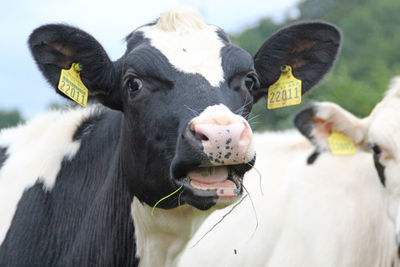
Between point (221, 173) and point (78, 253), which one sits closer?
point (221, 173)

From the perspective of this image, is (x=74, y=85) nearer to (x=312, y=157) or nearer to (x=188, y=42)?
(x=188, y=42)

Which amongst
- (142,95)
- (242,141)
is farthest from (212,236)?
(242,141)

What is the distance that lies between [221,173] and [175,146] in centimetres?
35

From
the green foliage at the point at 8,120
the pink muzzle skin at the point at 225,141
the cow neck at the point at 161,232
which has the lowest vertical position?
the green foliage at the point at 8,120

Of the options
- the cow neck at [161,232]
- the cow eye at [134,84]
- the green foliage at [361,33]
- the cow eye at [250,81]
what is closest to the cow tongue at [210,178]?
the cow neck at [161,232]

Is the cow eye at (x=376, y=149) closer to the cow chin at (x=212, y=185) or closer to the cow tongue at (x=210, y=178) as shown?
the cow chin at (x=212, y=185)

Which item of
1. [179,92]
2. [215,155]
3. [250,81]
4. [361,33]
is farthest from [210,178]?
[361,33]

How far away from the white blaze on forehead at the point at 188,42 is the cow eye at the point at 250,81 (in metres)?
0.28

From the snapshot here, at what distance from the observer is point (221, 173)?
3980 mm

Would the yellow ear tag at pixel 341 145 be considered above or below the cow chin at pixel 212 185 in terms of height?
below

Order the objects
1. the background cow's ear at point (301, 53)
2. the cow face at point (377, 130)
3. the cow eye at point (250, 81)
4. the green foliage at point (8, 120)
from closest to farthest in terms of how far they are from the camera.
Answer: the cow eye at point (250, 81)
the background cow's ear at point (301, 53)
the cow face at point (377, 130)
the green foliage at point (8, 120)

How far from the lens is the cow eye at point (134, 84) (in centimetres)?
442

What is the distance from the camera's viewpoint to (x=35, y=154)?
16.6ft

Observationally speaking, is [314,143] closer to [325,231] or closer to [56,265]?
[325,231]
